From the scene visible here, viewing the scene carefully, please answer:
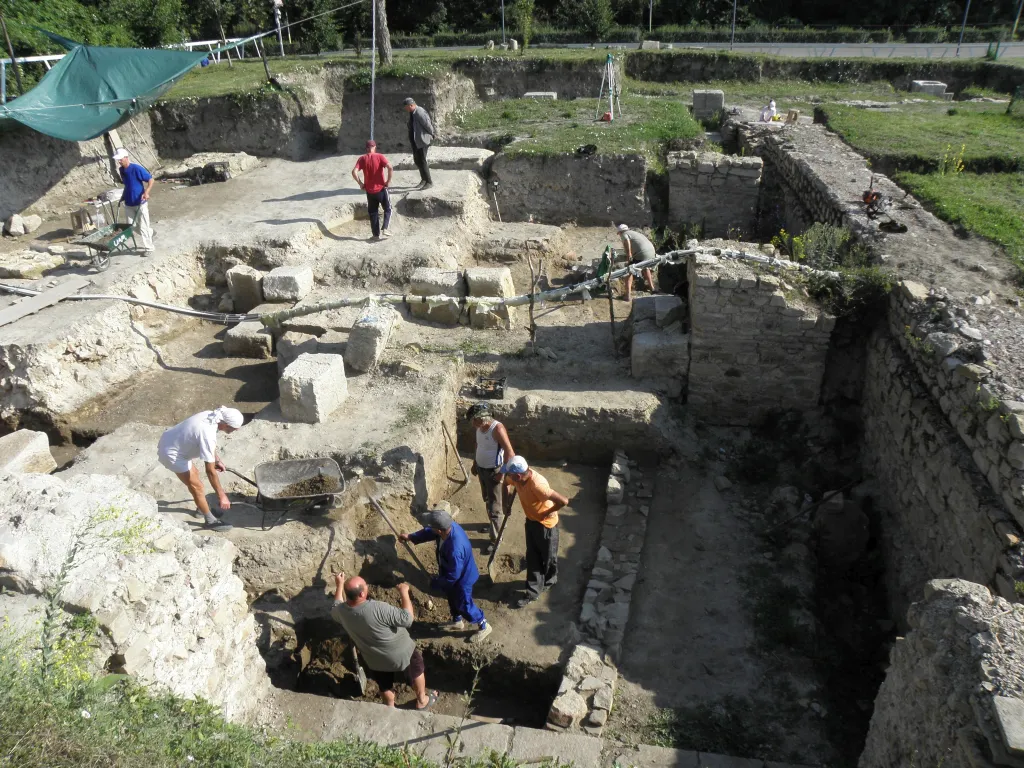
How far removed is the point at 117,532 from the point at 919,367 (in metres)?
6.44

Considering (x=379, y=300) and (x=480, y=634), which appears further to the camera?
(x=379, y=300)

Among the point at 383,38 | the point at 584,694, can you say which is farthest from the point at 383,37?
the point at 584,694

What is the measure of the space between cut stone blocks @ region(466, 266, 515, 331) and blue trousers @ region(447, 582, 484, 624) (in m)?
4.07

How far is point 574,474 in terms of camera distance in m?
8.02

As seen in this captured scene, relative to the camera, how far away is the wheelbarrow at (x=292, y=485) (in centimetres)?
625

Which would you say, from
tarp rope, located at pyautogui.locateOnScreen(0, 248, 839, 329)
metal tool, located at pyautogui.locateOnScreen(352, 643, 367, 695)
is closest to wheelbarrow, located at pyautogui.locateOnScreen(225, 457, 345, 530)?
metal tool, located at pyautogui.locateOnScreen(352, 643, 367, 695)

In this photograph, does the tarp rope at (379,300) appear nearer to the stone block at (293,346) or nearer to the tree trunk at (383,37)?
the stone block at (293,346)

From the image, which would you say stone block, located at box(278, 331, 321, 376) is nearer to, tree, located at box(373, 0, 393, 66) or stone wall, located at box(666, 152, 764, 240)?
stone wall, located at box(666, 152, 764, 240)

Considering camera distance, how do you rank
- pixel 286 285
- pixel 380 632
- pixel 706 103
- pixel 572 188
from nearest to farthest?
pixel 380 632
pixel 286 285
pixel 572 188
pixel 706 103

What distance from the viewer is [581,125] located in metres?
15.0

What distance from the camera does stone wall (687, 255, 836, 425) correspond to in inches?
297

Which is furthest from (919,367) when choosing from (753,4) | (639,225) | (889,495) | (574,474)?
(753,4)

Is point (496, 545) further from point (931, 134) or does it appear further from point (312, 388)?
point (931, 134)

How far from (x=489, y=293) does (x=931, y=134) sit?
356 inches
